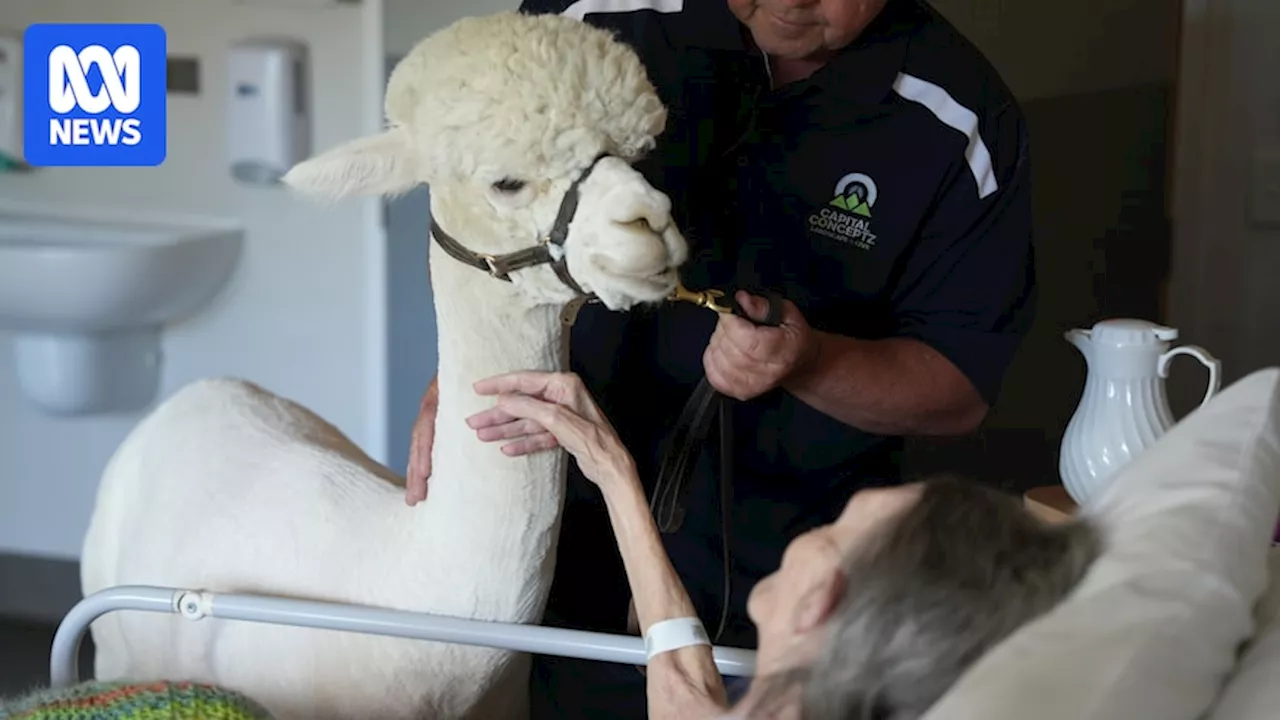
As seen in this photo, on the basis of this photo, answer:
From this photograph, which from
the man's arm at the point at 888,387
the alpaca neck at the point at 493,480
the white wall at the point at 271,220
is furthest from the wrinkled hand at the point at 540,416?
the white wall at the point at 271,220

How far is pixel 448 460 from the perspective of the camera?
1131 millimetres

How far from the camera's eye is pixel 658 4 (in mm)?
1379

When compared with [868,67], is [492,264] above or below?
below

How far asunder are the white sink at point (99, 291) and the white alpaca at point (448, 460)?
3.80 ft

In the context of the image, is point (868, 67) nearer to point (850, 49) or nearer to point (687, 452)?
point (850, 49)

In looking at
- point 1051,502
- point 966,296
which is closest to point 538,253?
point 966,296

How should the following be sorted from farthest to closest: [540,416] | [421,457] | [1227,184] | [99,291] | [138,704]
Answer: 1. [1227,184]
2. [99,291]
3. [421,457]
4. [540,416]
5. [138,704]

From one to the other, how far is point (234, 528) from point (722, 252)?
55 centimetres

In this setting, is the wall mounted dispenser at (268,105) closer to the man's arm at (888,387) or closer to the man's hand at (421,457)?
the man's hand at (421,457)

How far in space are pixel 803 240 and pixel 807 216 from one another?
0.02m

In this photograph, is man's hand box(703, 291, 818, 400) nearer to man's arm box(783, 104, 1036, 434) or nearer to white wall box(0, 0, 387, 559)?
man's arm box(783, 104, 1036, 434)

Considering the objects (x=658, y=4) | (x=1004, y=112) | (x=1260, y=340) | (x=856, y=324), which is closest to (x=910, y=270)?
(x=856, y=324)

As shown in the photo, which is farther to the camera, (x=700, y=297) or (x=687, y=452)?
(x=687, y=452)

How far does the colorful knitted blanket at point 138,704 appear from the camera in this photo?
0.95 m
